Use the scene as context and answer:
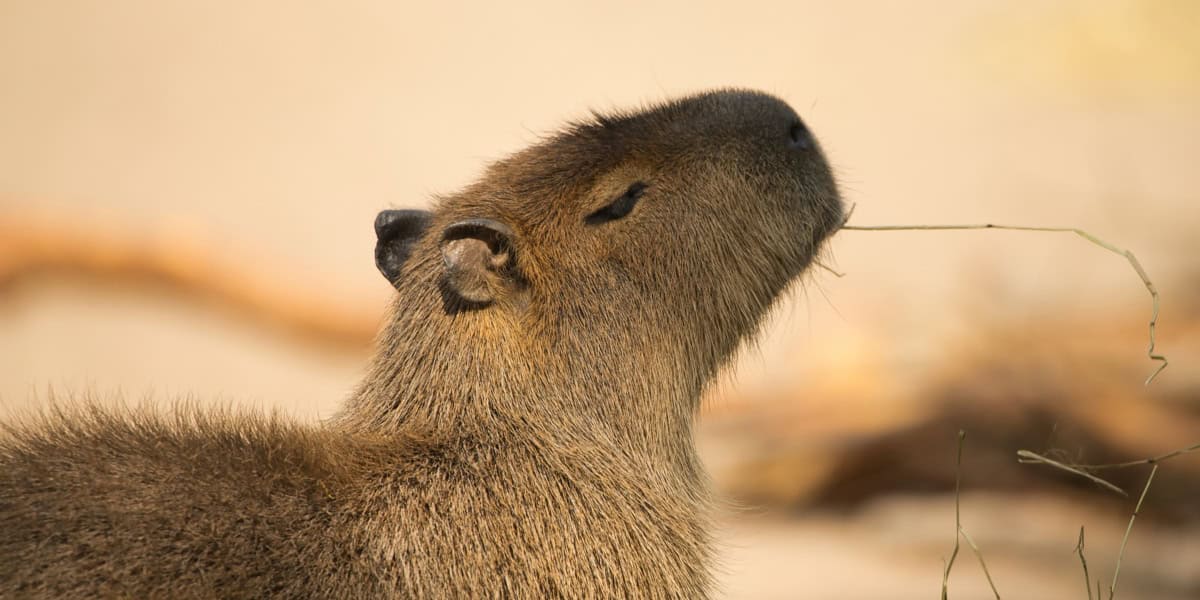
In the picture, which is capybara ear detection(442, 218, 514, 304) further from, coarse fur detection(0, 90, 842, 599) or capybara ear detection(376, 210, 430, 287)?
capybara ear detection(376, 210, 430, 287)

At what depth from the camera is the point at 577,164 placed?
2.69 m

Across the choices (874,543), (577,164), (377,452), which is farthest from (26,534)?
(874,543)

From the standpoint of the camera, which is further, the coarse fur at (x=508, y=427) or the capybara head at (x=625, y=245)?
the capybara head at (x=625, y=245)

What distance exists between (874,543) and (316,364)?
121 inches

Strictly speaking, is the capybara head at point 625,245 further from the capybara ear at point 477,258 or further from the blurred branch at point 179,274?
the blurred branch at point 179,274

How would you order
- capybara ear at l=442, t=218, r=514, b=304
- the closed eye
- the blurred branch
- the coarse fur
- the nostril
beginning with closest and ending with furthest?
the coarse fur → capybara ear at l=442, t=218, r=514, b=304 → the closed eye → the nostril → the blurred branch

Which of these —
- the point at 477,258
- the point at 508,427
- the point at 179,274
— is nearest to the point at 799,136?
the point at 477,258

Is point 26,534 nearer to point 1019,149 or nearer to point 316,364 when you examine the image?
point 316,364

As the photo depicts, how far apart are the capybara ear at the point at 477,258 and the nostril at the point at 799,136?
0.71 meters

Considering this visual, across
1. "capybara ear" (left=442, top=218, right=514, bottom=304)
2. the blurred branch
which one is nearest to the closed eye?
"capybara ear" (left=442, top=218, right=514, bottom=304)

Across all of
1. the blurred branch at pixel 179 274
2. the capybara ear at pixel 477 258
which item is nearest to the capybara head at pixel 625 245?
the capybara ear at pixel 477 258

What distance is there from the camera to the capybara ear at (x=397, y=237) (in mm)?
2887

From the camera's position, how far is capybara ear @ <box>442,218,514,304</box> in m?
2.49

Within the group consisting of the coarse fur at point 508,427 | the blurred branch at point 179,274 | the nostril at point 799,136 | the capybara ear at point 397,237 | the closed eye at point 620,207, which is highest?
the blurred branch at point 179,274
